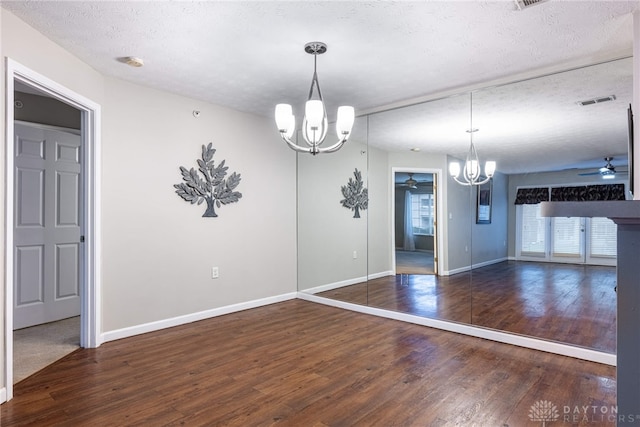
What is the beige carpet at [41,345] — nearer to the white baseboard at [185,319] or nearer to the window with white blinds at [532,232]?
the white baseboard at [185,319]

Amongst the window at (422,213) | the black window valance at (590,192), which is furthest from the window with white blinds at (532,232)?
the window at (422,213)

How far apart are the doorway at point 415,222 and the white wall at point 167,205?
1633 millimetres

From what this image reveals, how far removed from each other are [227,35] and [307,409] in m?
2.53

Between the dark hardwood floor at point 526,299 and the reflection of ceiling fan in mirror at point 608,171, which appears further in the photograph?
the dark hardwood floor at point 526,299

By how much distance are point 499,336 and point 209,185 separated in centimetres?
333

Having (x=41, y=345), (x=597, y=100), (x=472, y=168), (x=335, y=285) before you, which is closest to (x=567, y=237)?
(x=472, y=168)

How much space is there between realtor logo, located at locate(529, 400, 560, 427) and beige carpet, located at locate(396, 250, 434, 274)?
6.13 ft

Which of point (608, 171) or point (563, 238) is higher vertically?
point (608, 171)

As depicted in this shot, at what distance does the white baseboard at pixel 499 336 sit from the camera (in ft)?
9.20

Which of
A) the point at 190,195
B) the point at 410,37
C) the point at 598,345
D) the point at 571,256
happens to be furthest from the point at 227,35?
the point at 598,345

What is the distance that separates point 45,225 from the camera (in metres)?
3.80

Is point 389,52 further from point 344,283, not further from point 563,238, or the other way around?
point 344,283

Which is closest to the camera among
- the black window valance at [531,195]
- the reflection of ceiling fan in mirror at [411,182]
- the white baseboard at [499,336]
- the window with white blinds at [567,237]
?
the white baseboard at [499,336]

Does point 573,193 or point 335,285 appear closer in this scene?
point 573,193
